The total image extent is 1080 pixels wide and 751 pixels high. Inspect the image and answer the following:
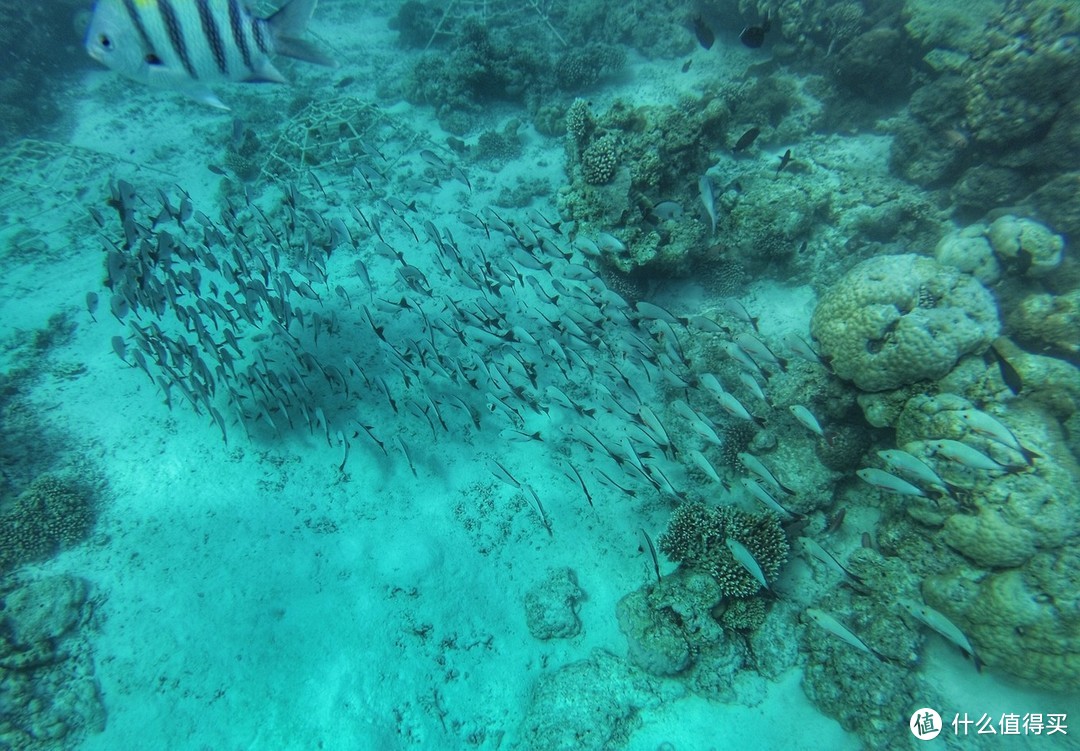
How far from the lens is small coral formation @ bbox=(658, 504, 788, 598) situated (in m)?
5.32

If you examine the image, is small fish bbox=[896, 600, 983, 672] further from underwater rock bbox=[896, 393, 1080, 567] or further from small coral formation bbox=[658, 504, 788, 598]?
small coral formation bbox=[658, 504, 788, 598]

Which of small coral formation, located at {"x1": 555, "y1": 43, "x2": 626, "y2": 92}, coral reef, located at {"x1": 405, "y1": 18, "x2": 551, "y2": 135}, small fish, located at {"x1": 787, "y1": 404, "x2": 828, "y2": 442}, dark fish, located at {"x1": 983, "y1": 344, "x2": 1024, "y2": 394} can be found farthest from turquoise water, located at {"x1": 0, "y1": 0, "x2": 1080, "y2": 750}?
coral reef, located at {"x1": 405, "y1": 18, "x2": 551, "y2": 135}

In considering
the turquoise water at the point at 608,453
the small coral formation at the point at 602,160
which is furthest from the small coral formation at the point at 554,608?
the small coral formation at the point at 602,160

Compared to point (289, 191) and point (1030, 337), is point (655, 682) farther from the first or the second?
point (289, 191)

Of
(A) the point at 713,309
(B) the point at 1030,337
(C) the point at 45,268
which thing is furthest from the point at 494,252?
(C) the point at 45,268

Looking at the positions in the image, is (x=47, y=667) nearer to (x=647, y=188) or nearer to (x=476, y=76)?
(x=647, y=188)

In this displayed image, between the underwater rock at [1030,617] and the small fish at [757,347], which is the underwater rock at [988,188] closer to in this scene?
the small fish at [757,347]

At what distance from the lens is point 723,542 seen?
18.0 feet

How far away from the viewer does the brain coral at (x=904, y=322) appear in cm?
508

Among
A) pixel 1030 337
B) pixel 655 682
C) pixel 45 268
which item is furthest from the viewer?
pixel 45 268

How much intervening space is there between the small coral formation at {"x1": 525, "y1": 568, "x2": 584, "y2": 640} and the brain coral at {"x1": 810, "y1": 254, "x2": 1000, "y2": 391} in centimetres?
422

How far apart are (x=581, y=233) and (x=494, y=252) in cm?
182

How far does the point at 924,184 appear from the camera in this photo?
862 cm

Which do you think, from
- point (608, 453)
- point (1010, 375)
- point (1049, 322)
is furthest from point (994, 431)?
point (608, 453)
